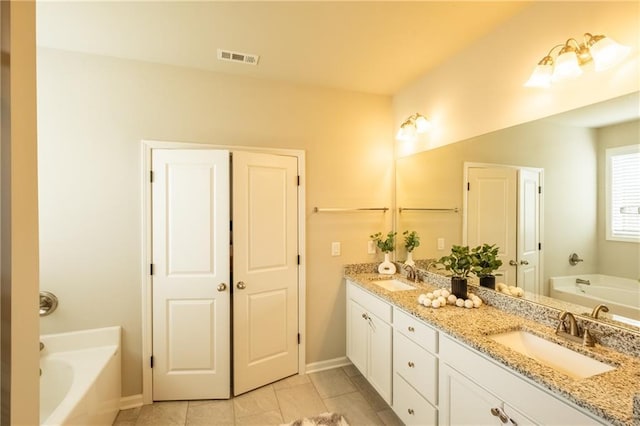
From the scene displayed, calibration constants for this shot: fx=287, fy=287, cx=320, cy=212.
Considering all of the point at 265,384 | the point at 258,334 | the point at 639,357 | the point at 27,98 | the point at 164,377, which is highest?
the point at 27,98

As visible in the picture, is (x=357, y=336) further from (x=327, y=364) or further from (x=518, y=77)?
(x=518, y=77)

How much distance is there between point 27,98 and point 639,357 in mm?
2151

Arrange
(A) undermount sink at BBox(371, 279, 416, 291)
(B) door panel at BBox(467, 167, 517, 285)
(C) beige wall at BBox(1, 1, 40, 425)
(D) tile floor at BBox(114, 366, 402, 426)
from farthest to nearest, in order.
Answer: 1. (A) undermount sink at BBox(371, 279, 416, 291)
2. (D) tile floor at BBox(114, 366, 402, 426)
3. (B) door panel at BBox(467, 167, 517, 285)
4. (C) beige wall at BBox(1, 1, 40, 425)

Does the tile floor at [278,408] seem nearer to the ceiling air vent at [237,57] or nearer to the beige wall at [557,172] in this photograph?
the beige wall at [557,172]

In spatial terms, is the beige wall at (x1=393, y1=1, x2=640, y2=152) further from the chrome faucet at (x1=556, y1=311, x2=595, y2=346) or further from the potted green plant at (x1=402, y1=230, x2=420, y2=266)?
the chrome faucet at (x1=556, y1=311, x2=595, y2=346)

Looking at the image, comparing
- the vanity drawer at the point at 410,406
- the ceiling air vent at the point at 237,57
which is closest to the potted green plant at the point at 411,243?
the vanity drawer at the point at 410,406

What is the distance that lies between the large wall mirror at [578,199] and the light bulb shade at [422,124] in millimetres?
462

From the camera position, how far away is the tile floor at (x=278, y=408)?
6.75 feet

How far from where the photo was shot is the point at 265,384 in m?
2.47

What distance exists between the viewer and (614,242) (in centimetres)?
138

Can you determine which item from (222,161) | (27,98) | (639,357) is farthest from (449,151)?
(27,98)

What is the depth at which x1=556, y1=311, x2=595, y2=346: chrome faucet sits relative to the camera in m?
1.32

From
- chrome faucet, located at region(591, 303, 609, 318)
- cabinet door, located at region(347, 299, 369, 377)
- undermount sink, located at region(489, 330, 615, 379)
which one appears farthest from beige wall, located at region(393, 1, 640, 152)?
cabinet door, located at region(347, 299, 369, 377)

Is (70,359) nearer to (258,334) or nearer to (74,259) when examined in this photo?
(74,259)
